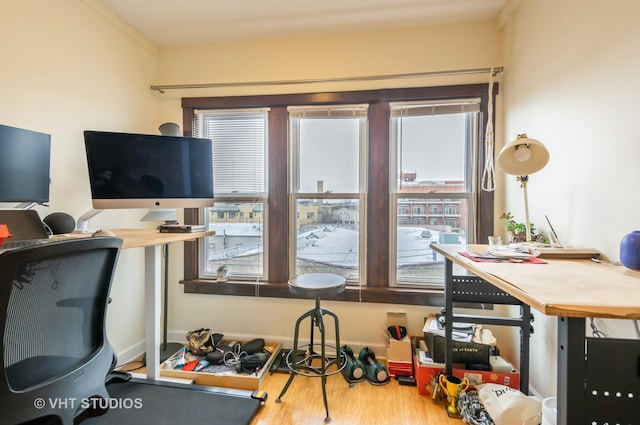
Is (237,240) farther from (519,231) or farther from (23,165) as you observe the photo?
(519,231)

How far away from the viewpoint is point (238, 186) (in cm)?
245

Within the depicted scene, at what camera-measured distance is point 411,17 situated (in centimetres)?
206

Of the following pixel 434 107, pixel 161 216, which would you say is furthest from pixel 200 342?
pixel 434 107

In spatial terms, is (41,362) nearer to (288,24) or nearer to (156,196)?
(156,196)

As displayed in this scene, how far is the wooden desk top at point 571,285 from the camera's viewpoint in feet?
2.02

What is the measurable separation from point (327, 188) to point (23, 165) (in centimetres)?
182

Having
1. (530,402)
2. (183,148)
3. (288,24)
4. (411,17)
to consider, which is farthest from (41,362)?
(411,17)

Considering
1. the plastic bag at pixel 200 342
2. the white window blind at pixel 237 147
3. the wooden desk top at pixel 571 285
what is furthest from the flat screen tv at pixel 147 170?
the wooden desk top at pixel 571 285

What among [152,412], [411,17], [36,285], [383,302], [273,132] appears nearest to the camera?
[36,285]

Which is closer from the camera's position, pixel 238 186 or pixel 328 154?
pixel 328 154

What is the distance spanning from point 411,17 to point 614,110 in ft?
4.85

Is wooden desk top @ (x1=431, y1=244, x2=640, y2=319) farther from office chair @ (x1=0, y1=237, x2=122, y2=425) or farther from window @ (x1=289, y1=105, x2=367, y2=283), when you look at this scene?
office chair @ (x1=0, y1=237, x2=122, y2=425)

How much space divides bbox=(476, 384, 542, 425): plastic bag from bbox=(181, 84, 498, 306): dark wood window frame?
2.40 feet

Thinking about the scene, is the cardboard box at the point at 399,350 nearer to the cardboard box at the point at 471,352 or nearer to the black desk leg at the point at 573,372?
the cardboard box at the point at 471,352
